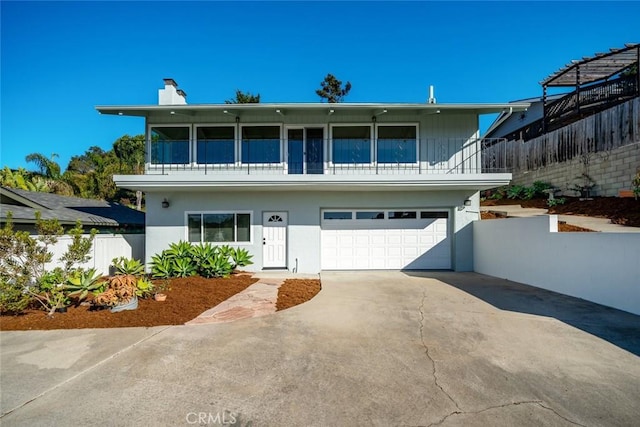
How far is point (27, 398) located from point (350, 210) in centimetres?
841

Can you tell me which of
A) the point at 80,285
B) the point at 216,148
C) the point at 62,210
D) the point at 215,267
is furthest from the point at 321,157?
the point at 62,210

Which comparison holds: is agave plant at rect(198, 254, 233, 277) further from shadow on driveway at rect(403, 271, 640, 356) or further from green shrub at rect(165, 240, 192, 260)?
shadow on driveway at rect(403, 271, 640, 356)

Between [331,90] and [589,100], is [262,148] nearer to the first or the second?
[331,90]

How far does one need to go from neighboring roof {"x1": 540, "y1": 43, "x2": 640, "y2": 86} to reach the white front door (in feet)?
54.9

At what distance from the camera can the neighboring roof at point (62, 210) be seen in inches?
361

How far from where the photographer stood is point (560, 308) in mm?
5746

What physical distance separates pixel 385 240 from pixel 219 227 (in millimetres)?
5633

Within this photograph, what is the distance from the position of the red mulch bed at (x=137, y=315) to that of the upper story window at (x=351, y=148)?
5.57m

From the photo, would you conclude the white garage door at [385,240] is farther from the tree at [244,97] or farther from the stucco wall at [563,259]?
the tree at [244,97]

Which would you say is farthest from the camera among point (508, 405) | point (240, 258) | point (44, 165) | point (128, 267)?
point (44, 165)

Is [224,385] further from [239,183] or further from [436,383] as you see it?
[239,183]

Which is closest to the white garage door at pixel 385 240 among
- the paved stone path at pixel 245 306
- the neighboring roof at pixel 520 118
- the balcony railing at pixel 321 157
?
the balcony railing at pixel 321 157

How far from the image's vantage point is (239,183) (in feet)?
29.1

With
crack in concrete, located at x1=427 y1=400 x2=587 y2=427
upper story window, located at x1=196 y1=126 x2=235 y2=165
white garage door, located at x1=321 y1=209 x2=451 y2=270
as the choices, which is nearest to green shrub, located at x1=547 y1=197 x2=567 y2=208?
white garage door, located at x1=321 y1=209 x2=451 y2=270
